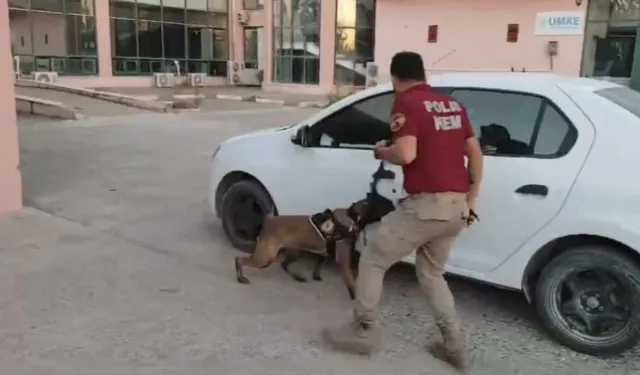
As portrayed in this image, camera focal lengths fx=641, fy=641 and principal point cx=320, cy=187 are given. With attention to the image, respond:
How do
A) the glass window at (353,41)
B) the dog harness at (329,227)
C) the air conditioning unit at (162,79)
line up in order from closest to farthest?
the dog harness at (329,227)
the glass window at (353,41)
the air conditioning unit at (162,79)

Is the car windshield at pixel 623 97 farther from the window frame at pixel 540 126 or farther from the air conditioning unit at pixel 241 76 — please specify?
the air conditioning unit at pixel 241 76

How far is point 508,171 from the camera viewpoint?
4043 millimetres

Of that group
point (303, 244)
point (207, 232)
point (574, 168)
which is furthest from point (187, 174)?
point (574, 168)

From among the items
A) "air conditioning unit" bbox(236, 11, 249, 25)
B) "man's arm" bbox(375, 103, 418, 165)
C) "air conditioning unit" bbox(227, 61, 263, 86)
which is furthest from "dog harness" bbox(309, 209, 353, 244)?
"air conditioning unit" bbox(236, 11, 249, 25)

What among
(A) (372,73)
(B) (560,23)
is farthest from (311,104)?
(B) (560,23)

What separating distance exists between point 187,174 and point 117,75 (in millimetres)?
23424

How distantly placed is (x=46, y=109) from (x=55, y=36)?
1373 centimetres

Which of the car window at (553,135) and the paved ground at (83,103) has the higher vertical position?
the car window at (553,135)

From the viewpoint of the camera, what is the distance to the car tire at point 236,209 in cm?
550

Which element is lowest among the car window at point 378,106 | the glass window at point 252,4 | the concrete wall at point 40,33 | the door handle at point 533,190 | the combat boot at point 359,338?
the combat boot at point 359,338

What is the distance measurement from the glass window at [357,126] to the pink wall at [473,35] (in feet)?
64.6

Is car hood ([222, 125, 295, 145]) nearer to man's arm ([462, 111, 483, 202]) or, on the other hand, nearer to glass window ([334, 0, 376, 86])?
man's arm ([462, 111, 483, 202])

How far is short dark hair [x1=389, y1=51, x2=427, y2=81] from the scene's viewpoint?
3.37 meters

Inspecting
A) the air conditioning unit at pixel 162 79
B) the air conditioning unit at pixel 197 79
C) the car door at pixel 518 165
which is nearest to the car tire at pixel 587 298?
the car door at pixel 518 165
